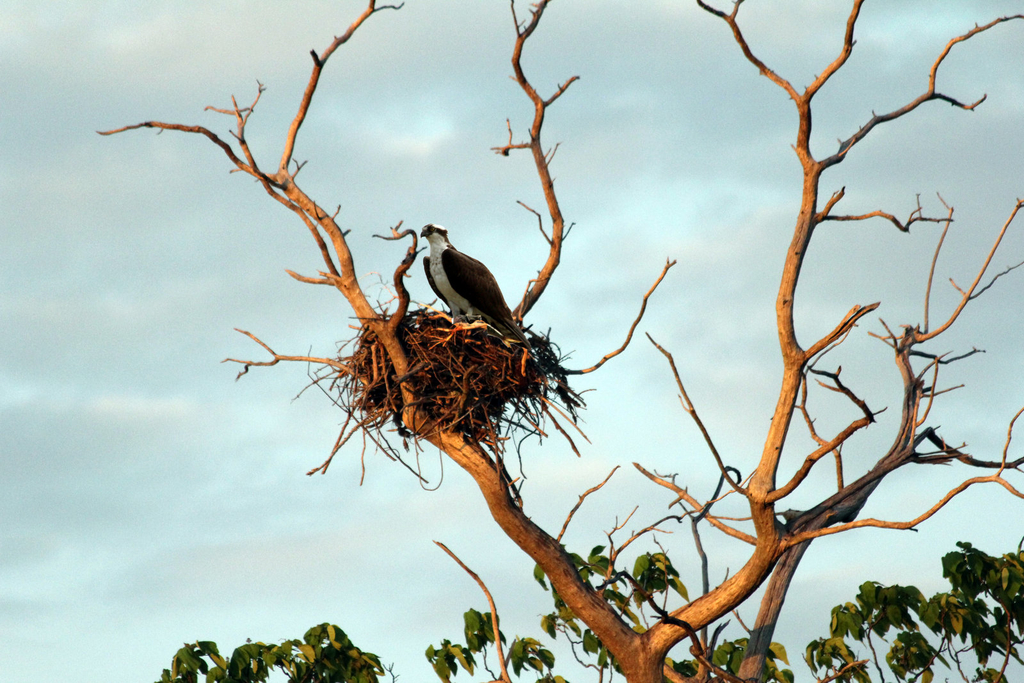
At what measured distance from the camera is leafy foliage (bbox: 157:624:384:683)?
9445 mm

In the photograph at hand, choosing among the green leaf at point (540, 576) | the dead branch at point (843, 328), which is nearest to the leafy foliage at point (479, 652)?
the green leaf at point (540, 576)

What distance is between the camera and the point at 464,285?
9914 millimetres

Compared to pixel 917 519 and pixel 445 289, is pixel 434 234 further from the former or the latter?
pixel 917 519

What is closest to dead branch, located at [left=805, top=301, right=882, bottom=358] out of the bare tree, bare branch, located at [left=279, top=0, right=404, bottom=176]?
the bare tree

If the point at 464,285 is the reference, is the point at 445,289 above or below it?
above

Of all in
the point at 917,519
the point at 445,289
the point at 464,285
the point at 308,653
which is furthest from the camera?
the point at 445,289

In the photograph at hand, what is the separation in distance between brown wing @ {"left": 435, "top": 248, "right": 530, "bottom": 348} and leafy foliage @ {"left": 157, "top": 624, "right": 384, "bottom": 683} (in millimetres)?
3389

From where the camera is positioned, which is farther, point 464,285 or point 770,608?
point 464,285

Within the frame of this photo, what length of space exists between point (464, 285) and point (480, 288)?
0.67ft

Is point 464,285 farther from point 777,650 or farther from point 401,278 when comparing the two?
point 777,650

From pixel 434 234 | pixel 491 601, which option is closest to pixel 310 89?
pixel 434 234

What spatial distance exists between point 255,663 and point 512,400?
3.56 metres

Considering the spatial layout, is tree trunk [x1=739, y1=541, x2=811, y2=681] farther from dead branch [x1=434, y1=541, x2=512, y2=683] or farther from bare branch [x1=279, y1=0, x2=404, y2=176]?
bare branch [x1=279, y1=0, x2=404, y2=176]

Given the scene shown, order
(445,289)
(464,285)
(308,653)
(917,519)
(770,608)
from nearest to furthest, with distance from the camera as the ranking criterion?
(917,519)
(770,608)
(308,653)
(464,285)
(445,289)
